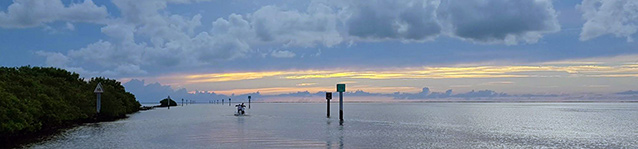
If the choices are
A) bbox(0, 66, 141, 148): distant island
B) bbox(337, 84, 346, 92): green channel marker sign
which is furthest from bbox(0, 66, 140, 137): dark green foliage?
bbox(337, 84, 346, 92): green channel marker sign

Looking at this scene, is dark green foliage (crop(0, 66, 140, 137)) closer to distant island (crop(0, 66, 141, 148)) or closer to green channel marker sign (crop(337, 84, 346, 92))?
distant island (crop(0, 66, 141, 148))

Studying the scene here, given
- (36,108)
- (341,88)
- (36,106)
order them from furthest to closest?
(341,88)
(36,106)
(36,108)

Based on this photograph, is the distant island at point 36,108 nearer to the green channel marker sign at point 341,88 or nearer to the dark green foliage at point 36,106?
the dark green foliage at point 36,106

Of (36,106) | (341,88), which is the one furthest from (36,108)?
(341,88)

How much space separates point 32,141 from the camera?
27.7 m

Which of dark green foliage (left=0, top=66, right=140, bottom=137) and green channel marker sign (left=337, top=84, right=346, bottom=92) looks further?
green channel marker sign (left=337, top=84, right=346, bottom=92)

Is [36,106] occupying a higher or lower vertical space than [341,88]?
lower

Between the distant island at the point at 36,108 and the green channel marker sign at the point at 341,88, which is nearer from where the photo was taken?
the distant island at the point at 36,108

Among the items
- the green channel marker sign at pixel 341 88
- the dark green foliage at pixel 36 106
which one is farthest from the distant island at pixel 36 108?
the green channel marker sign at pixel 341 88

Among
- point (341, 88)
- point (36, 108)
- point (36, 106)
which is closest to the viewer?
point (36, 108)

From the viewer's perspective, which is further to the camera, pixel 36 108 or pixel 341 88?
pixel 341 88

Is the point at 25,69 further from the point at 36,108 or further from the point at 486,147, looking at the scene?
the point at 486,147

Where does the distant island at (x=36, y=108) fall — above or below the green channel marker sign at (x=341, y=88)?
below

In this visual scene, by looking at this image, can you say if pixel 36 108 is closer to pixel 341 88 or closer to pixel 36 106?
pixel 36 106
